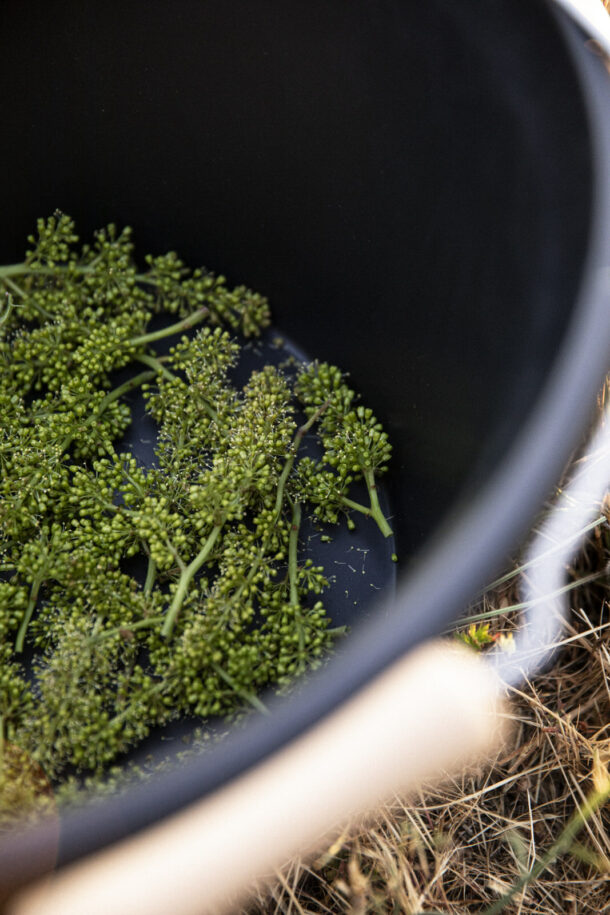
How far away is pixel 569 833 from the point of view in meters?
1.20

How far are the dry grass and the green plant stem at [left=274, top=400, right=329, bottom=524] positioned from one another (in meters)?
0.43

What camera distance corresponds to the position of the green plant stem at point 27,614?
1.34 meters

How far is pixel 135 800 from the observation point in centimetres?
67

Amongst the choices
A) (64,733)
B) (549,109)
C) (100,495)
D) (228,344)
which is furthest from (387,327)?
(64,733)

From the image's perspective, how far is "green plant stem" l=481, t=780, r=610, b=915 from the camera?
3.77ft

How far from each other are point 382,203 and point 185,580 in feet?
2.62

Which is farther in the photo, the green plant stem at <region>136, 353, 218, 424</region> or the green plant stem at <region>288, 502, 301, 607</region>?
the green plant stem at <region>136, 353, 218, 424</region>

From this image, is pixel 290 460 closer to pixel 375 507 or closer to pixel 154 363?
pixel 375 507

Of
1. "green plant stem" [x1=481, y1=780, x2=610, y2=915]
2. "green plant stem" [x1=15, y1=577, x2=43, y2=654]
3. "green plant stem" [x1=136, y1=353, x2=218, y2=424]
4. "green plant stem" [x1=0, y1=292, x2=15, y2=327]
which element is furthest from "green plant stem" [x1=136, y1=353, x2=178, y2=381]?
"green plant stem" [x1=481, y1=780, x2=610, y2=915]

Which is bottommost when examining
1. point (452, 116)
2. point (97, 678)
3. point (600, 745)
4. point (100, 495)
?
point (97, 678)

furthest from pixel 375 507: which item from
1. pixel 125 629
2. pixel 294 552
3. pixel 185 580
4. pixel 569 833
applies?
pixel 569 833

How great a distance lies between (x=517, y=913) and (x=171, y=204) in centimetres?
152

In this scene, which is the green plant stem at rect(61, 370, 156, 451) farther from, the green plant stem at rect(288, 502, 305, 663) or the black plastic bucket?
the green plant stem at rect(288, 502, 305, 663)

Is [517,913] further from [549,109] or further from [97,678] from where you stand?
[549,109]
